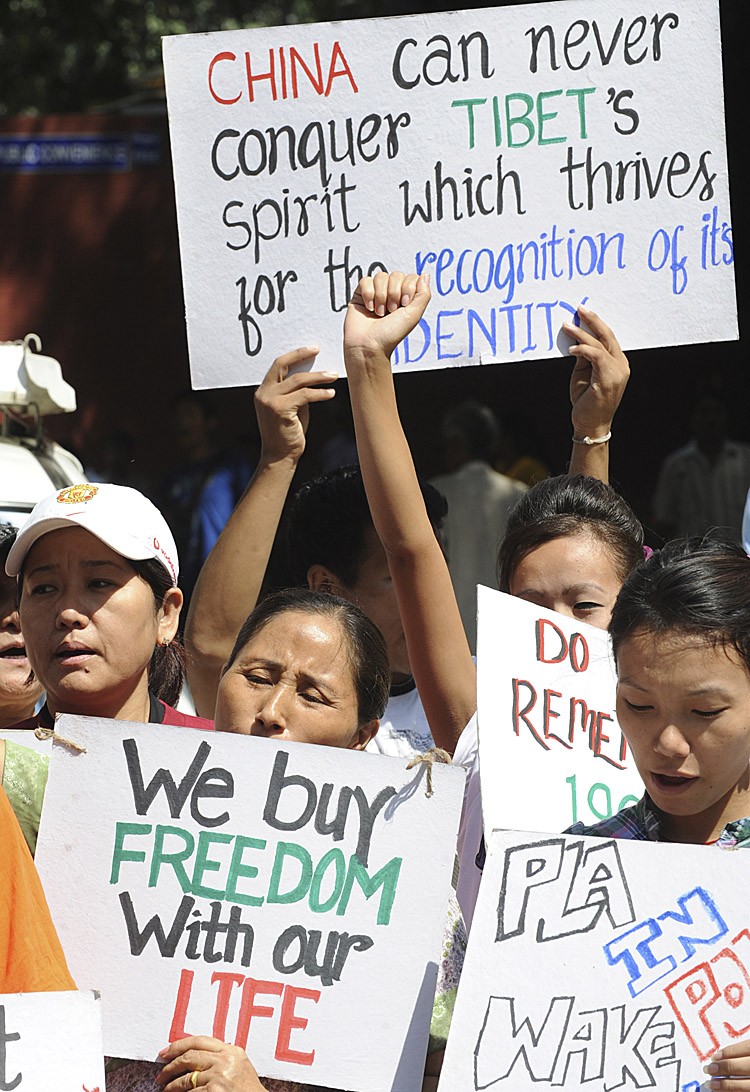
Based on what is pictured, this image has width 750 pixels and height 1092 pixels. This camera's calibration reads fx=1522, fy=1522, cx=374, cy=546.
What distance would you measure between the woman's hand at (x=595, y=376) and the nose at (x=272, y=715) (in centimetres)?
99

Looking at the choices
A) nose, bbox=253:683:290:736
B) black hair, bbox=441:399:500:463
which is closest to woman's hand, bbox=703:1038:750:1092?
nose, bbox=253:683:290:736

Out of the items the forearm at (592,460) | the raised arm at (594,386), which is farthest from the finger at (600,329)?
the forearm at (592,460)

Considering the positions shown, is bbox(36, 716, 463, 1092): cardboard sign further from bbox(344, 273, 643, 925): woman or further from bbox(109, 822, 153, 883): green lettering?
bbox(344, 273, 643, 925): woman

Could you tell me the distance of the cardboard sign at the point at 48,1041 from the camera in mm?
1842

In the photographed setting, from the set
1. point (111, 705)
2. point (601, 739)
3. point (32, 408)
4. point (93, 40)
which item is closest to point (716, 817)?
point (601, 739)

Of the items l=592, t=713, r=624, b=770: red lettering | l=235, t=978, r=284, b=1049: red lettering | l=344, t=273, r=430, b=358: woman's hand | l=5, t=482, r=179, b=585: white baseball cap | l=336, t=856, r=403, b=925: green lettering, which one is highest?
l=344, t=273, r=430, b=358: woman's hand

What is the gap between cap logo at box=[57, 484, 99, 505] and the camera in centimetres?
261

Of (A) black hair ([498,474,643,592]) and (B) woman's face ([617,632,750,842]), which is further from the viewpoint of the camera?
(A) black hair ([498,474,643,592])

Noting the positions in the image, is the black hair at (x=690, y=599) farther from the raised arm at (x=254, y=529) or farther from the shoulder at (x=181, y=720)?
the raised arm at (x=254, y=529)

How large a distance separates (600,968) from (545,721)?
21.7 inches

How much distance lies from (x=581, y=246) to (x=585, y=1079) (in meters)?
1.79

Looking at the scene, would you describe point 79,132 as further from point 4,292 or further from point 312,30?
point 312,30

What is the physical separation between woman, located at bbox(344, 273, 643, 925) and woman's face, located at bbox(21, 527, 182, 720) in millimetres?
465

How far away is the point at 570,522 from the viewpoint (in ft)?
9.30
